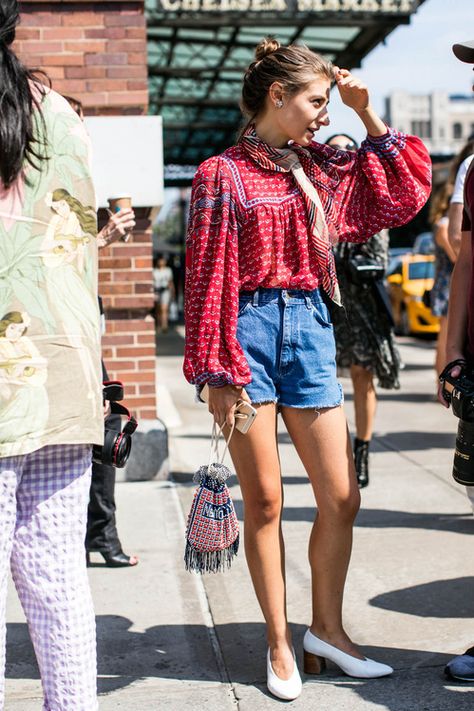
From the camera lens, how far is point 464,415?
3.04m

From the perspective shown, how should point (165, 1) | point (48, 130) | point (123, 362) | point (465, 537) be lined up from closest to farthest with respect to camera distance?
1. point (48, 130)
2. point (465, 537)
3. point (123, 362)
4. point (165, 1)

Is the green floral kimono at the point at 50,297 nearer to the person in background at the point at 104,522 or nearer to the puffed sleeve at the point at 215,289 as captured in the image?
the puffed sleeve at the point at 215,289

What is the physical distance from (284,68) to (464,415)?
121 cm

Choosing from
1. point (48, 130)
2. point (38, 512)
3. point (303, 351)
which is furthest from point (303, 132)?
point (38, 512)

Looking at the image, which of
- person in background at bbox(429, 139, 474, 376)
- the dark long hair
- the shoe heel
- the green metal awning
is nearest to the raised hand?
the dark long hair

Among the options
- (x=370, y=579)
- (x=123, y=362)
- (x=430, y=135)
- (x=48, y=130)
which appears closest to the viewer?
(x=48, y=130)

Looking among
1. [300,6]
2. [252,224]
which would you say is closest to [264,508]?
[252,224]

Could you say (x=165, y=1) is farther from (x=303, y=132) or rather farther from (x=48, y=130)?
(x=48, y=130)

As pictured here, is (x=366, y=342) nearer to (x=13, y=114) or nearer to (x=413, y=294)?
(x=13, y=114)

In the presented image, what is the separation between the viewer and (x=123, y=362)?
5945 millimetres

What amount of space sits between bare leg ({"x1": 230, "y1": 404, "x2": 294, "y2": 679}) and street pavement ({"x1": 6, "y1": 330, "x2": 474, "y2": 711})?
185mm

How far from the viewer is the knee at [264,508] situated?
3186 mm

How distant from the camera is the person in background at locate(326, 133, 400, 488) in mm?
5645

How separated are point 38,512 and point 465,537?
304cm
